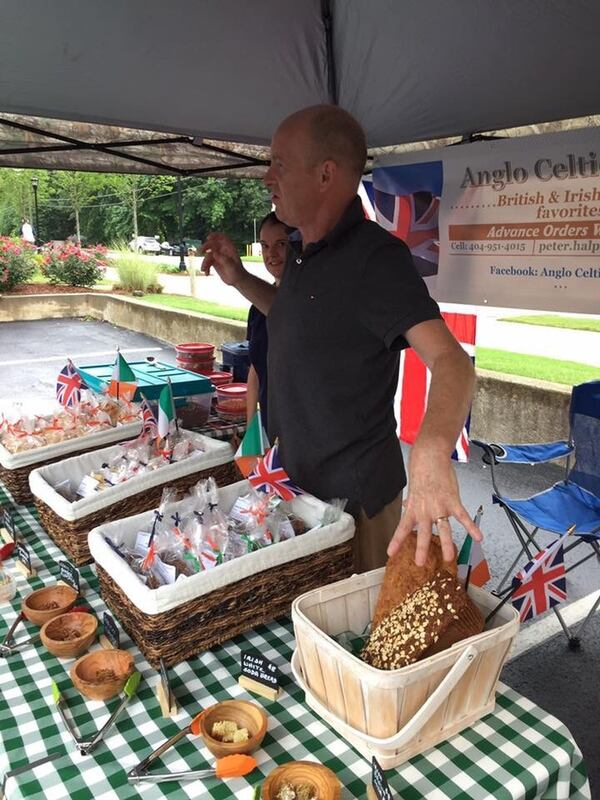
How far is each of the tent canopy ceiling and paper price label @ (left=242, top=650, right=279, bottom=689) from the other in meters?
2.17

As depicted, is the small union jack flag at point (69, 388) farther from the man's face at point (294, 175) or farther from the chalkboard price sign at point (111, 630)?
the chalkboard price sign at point (111, 630)

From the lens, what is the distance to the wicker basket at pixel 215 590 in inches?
49.6

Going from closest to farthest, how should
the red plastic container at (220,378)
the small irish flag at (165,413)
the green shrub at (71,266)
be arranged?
the small irish flag at (165,413) < the red plastic container at (220,378) < the green shrub at (71,266)

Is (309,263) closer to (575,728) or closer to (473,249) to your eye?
(575,728)

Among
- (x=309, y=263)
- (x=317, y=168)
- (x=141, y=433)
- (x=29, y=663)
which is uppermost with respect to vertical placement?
(x=317, y=168)

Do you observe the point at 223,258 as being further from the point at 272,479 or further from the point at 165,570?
the point at 165,570

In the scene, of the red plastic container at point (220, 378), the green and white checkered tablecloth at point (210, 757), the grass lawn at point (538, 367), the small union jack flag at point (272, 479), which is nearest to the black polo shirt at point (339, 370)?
the small union jack flag at point (272, 479)

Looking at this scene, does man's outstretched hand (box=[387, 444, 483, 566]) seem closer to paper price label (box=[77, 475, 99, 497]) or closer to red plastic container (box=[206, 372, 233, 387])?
paper price label (box=[77, 475, 99, 497])

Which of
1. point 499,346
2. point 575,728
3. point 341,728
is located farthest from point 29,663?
point 499,346

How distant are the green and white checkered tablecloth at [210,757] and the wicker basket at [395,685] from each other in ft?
0.12

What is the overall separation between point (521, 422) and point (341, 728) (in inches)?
174

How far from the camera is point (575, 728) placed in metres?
2.30

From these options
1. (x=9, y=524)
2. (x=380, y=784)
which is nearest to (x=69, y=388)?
(x=9, y=524)

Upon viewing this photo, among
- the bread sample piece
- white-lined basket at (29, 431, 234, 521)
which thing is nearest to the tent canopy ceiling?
white-lined basket at (29, 431, 234, 521)
